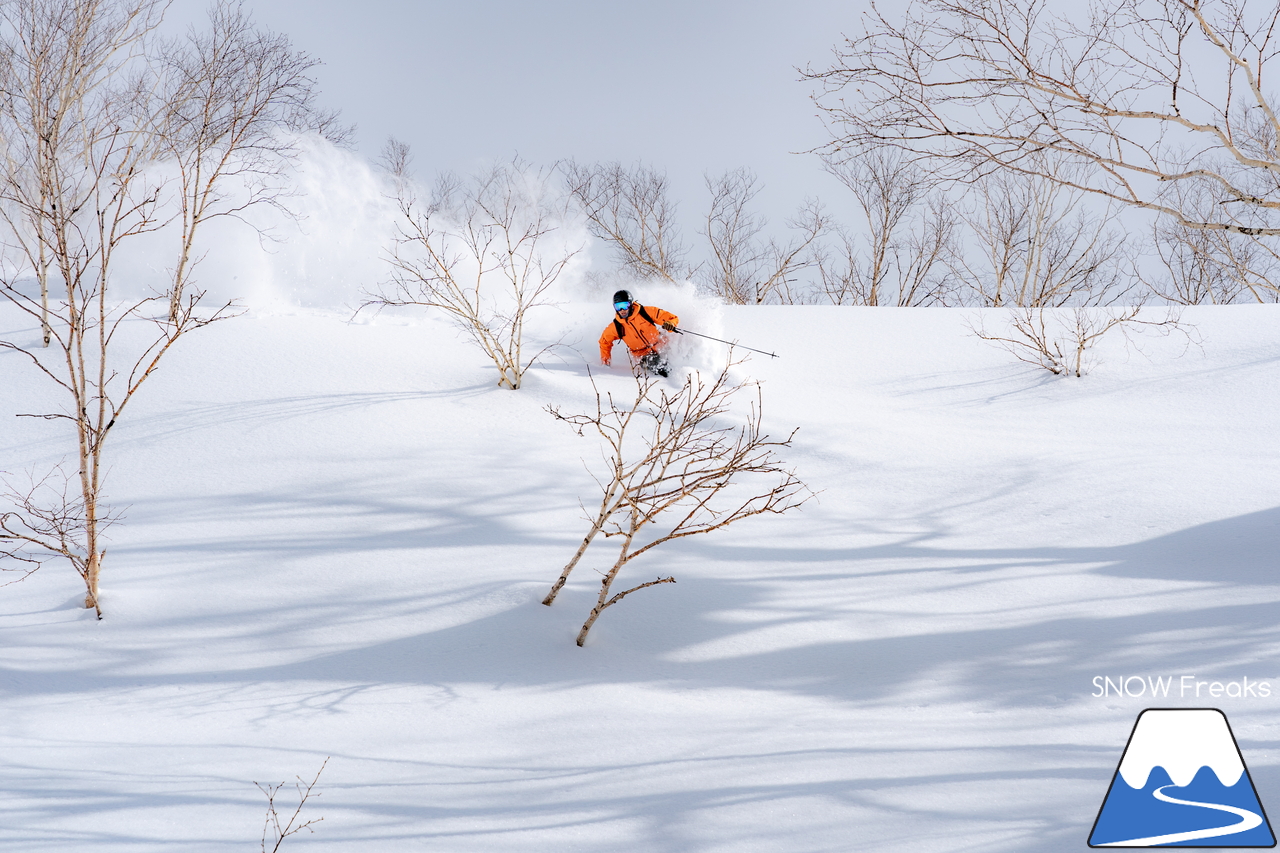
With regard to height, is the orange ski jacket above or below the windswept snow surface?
above

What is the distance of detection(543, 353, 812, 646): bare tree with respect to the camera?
159 inches

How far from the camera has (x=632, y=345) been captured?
8211mm

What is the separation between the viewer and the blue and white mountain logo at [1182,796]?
231 cm

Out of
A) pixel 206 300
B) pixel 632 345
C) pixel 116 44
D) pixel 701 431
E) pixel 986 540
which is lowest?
pixel 986 540

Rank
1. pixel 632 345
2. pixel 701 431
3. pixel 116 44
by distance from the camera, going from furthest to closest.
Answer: pixel 116 44, pixel 632 345, pixel 701 431

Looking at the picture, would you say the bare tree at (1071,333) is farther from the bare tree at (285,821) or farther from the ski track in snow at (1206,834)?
the bare tree at (285,821)

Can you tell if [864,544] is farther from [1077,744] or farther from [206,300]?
[206,300]

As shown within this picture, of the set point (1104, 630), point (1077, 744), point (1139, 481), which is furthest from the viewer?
point (1139, 481)

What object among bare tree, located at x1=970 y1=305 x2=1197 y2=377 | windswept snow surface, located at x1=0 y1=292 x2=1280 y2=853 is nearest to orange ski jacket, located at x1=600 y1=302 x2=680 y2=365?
windswept snow surface, located at x1=0 y1=292 x2=1280 y2=853

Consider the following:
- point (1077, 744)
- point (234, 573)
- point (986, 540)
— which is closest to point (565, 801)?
point (1077, 744)

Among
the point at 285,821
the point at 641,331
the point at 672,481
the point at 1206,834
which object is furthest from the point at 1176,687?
the point at 641,331

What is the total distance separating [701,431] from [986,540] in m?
2.59

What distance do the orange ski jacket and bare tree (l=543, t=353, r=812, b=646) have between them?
93 centimetres

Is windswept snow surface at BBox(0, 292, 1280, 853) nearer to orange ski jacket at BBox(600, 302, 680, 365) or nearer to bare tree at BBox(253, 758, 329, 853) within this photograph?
bare tree at BBox(253, 758, 329, 853)
